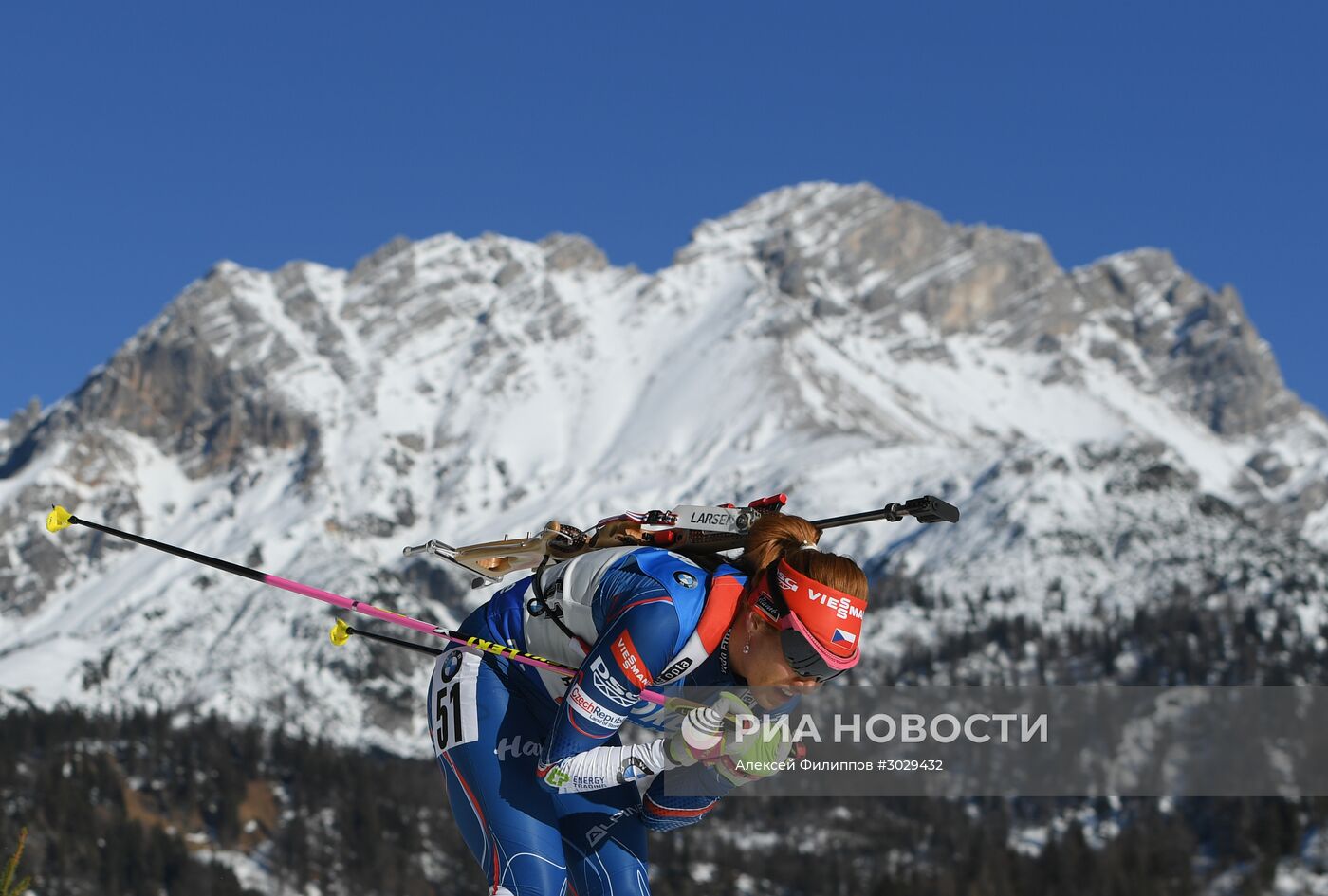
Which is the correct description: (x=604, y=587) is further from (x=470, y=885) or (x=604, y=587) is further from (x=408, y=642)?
(x=470, y=885)

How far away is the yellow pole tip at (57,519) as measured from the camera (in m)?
8.59

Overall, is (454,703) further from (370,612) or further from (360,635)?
(360,635)

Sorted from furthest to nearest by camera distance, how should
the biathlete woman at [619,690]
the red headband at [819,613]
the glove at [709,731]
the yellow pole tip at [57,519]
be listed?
1. the yellow pole tip at [57,519]
2. the glove at [709,731]
3. the biathlete woman at [619,690]
4. the red headband at [819,613]

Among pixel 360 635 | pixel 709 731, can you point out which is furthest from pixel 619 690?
pixel 360 635

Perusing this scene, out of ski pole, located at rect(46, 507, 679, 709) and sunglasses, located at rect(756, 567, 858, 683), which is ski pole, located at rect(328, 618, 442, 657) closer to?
ski pole, located at rect(46, 507, 679, 709)

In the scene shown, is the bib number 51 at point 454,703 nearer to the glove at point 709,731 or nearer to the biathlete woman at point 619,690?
the biathlete woman at point 619,690

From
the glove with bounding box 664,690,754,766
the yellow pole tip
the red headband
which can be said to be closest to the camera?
the red headband

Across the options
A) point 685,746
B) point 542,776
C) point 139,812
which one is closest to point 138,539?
point 542,776

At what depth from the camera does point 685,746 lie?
8.00 meters

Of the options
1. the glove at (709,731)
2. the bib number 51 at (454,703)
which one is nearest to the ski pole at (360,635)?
the bib number 51 at (454,703)

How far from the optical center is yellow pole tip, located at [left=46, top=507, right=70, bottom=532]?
28.2ft

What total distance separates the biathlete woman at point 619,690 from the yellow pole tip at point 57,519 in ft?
6.77

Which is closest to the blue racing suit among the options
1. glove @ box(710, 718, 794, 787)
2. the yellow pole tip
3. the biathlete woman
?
the biathlete woman

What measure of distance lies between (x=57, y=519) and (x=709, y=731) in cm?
352
